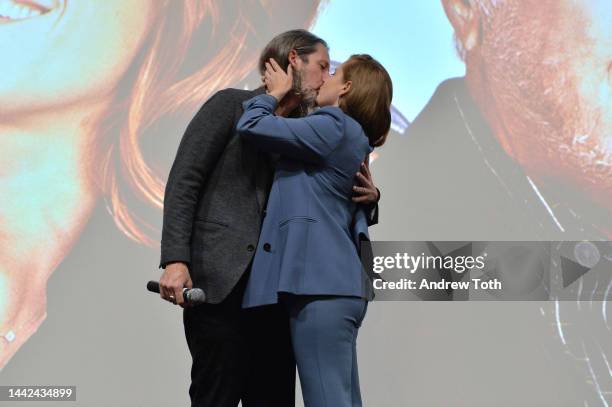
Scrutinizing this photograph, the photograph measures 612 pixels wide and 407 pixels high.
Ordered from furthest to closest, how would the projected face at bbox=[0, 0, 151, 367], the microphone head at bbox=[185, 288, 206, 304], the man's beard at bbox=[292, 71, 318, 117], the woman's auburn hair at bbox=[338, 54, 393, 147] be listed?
the projected face at bbox=[0, 0, 151, 367]
the man's beard at bbox=[292, 71, 318, 117]
the woman's auburn hair at bbox=[338, 54, 393, 147]
the microphone head at bbox=[185, 288, 206, 304]

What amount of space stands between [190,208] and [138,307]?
1745 mm

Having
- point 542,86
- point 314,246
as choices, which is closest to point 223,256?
Answer: point 314,246

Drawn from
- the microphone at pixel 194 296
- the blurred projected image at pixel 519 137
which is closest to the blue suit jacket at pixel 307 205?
the microphone at pixel 194 296

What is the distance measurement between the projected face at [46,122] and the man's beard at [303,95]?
1.67 metres

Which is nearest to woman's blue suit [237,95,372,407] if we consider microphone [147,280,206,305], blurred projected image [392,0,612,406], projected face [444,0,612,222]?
microphone [147,280,206,305]

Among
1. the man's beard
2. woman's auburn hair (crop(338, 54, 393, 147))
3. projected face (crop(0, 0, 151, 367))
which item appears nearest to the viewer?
woman's auburn hair (crop(338, 54, 393, 147))

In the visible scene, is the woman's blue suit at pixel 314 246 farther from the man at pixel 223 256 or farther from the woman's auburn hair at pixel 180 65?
the woman's auburn hair at pixel 180 65

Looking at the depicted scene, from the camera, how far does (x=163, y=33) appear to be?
3252 mm

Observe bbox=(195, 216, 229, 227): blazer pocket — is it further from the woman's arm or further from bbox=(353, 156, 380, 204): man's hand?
bbox=(353, 156, 380, 204): man's hand

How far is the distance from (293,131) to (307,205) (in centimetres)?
15

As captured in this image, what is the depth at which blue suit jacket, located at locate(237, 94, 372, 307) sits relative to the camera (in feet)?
4.98

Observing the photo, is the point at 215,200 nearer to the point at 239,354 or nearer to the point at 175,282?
the point at 175,282

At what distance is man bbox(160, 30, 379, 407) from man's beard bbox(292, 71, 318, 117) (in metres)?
0.01

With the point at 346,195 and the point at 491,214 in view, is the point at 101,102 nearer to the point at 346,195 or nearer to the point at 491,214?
the point at 491,214
